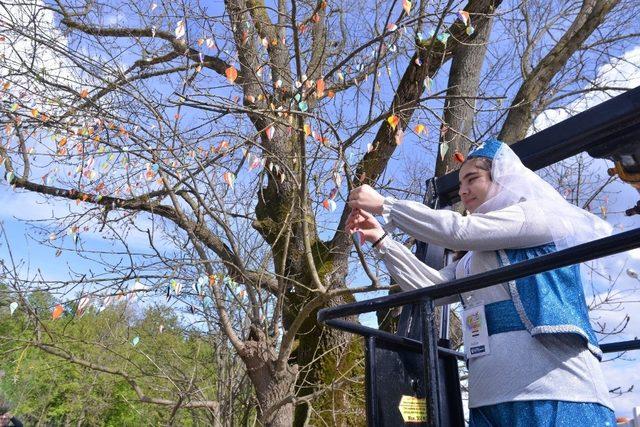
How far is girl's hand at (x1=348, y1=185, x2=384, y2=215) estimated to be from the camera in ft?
5.89

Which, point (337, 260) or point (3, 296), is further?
point (337, 260)

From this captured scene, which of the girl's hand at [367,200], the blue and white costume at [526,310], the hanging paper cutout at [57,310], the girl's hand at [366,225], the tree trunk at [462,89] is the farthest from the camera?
the tree trunk at [462,89]

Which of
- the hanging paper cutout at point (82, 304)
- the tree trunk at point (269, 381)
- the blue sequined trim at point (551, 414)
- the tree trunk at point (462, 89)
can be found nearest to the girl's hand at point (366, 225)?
the blue sequined trim at point (551, 414)

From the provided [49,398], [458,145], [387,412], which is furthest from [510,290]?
[49,398]

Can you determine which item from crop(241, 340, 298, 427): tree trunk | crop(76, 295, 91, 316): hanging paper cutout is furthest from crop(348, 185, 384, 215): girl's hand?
crop(241, 340, 298, 427): tree trunk

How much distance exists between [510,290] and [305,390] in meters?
5.92

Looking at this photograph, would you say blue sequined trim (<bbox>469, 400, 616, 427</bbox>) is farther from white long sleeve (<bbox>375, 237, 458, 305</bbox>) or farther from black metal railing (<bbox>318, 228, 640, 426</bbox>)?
white long sleeve (<bbox>375, 237, 458, 305</bbox>)

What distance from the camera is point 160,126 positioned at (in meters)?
5.45

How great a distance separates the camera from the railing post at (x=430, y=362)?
1.43 m

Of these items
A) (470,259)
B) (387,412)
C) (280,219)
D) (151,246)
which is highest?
(280,219)

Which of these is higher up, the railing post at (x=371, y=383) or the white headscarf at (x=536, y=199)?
the white headscarf at (x=536, y=199)

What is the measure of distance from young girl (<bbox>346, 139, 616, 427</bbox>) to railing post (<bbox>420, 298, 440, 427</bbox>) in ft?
0.86

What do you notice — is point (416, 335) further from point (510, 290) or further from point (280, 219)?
point (280, 219)

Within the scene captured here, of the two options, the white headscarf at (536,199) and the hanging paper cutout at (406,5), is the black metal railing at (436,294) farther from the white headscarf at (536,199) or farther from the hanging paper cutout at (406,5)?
the hanging paper cutout at (406,5)
